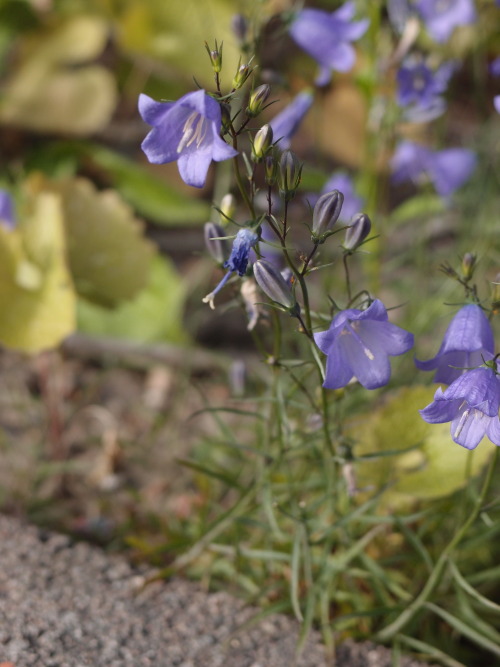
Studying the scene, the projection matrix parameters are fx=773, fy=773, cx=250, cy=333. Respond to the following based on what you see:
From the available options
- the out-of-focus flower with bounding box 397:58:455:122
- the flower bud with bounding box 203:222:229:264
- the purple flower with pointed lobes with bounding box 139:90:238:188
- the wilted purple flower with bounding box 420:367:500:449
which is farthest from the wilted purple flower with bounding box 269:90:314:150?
the wilted purple flower with bounding box 420:367:500:449

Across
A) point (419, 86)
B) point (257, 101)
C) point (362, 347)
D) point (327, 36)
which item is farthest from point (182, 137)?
point (419, 86)

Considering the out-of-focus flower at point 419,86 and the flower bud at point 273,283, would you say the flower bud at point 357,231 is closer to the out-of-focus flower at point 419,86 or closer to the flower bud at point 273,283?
the flower bud at point 273,283

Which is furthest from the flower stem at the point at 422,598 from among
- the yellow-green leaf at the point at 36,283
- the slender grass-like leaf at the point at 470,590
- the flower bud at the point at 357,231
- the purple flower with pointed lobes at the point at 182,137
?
the yellow-green leaf at the point at 36,283

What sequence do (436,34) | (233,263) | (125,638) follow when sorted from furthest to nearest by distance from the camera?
1. (436,34)
2. (125,638)
3. (233,263)

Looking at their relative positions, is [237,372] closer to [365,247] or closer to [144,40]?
[365,247]

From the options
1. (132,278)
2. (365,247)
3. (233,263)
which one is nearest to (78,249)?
(132,278)

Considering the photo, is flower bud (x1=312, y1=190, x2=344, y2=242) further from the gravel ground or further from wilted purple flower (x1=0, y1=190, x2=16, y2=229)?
wilted purple flower (x1=0, y1=190, x2=16, y2=229)
